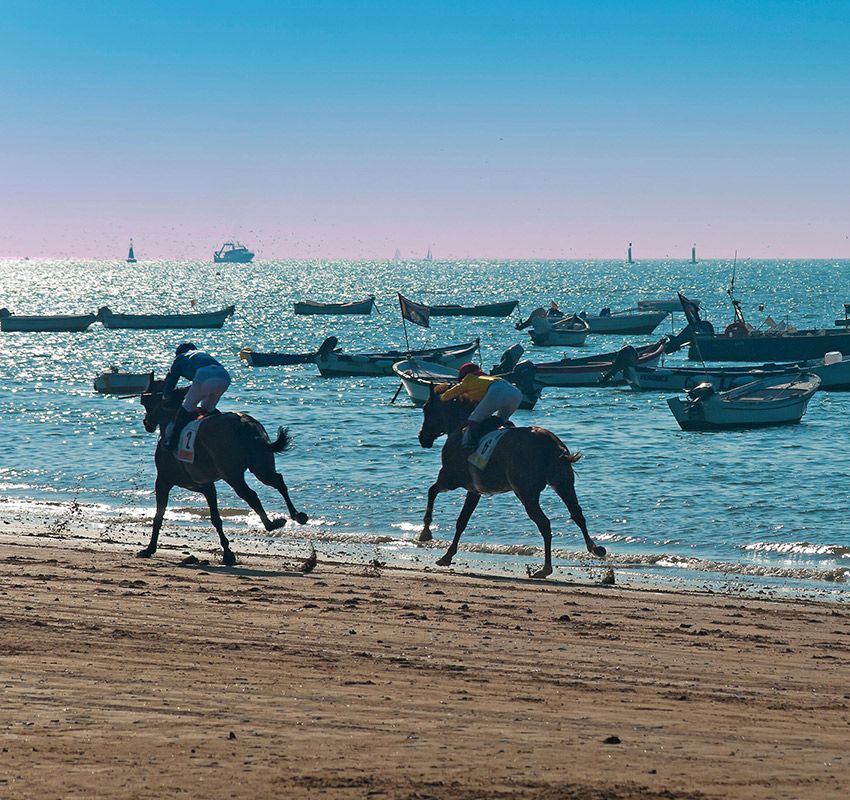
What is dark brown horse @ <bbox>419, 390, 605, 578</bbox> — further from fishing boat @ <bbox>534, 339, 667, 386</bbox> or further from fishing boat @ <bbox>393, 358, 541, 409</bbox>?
fishing boat @ <bbox>534, 339, 667, 386</bbox>

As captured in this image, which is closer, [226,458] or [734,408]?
[226,458]

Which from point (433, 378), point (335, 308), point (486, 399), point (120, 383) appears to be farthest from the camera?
point (335, 308)

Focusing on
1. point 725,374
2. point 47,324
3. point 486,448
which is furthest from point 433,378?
point 47,324

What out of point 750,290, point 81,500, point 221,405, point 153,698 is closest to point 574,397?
point 221,405

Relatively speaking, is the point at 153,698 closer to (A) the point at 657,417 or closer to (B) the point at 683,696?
(B) the point at 683,696

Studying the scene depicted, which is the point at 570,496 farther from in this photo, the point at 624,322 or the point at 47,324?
the point at 47,324

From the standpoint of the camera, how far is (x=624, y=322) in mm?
87625

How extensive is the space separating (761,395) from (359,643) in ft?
100


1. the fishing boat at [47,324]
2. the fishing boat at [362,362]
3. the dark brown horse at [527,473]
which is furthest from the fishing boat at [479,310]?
the dark brown horse at [527,473]

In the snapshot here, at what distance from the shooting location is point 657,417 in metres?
40.2

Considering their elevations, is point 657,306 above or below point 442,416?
below

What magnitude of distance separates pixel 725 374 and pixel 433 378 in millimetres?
9591

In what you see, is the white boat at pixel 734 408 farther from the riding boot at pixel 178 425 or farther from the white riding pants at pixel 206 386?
the riding boot at pixel 178 425

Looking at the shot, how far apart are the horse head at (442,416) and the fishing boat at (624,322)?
70074 millimetres
